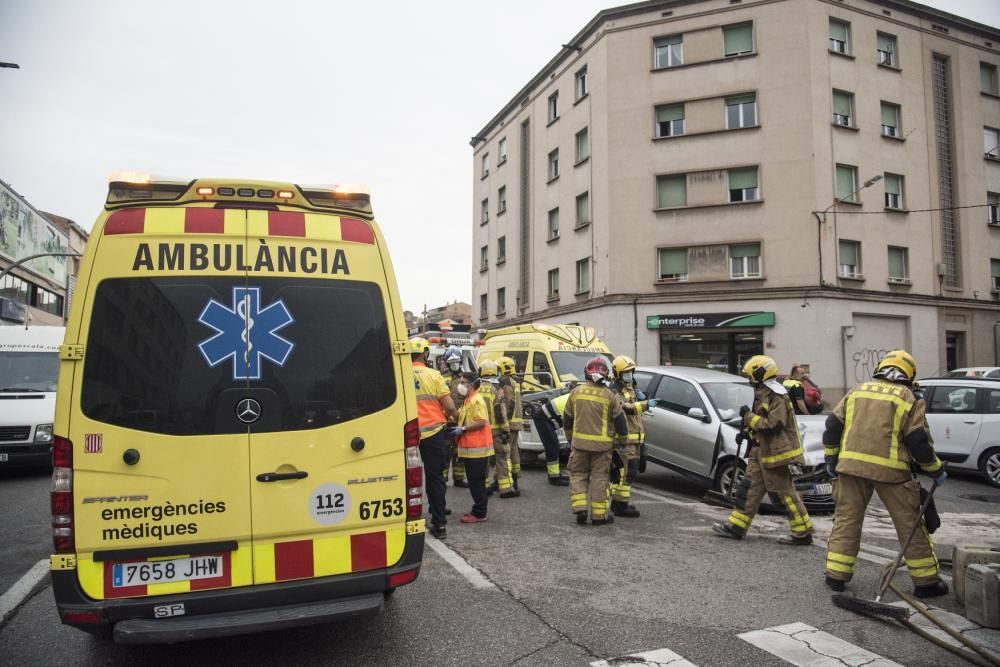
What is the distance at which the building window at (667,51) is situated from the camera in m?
23.7

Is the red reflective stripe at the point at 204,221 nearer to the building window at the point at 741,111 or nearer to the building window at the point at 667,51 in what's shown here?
the building window at the point at 741,111

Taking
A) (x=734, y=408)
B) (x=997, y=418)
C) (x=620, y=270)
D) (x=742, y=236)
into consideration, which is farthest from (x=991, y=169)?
(x=734, y=408)

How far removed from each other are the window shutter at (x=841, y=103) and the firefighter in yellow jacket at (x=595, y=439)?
66.5ft

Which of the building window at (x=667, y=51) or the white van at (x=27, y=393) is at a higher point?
the building window at (x=667, y=51)

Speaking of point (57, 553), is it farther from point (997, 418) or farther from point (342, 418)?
point (997, 418)

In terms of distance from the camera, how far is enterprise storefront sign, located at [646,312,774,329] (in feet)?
70.8

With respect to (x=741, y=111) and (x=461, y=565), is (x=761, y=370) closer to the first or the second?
(x=461, y=565)

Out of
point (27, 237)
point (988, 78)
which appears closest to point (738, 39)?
point (988, 78)

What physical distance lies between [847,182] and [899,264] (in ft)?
11.7

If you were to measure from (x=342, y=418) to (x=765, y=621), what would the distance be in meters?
2.87

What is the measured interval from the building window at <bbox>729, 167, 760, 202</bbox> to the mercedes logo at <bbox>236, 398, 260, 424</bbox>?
21835mm

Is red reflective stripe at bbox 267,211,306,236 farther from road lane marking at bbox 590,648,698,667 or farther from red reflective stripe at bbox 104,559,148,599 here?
road lane marking at bbox 590,648,698,667

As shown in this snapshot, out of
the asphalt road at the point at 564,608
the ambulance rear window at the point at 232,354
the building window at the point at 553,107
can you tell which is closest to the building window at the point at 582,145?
the building window at the point at 553,107

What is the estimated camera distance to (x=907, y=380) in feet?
15.4
